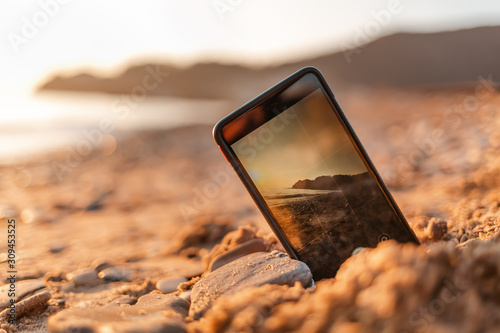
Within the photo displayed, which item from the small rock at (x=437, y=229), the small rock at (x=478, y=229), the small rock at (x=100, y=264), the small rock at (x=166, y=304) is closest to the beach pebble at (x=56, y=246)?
the small rock at (x=100, y=264)

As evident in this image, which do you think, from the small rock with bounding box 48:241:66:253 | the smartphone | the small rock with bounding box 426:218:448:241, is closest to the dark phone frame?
the smartphone

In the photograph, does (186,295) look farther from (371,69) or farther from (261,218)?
(371,69)

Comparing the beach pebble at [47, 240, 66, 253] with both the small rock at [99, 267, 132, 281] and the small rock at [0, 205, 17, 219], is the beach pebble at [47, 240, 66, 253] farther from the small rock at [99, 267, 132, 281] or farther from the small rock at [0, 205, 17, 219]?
the small rock at [0, 205, 17, 219]

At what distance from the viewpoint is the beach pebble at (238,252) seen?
218 cm

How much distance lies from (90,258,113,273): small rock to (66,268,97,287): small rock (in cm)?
6

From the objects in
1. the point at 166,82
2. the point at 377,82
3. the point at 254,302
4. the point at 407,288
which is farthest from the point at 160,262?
the point at 166,82

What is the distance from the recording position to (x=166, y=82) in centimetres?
1128

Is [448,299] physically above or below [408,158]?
above

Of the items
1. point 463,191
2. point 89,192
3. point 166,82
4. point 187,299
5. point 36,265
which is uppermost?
point 166,82

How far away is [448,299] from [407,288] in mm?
96

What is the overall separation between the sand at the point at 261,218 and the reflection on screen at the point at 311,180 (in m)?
0.38

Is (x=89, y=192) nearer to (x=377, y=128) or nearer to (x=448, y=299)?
(x=377, y=128)

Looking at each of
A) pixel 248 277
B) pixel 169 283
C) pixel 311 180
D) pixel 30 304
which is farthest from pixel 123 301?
pixel 311 180

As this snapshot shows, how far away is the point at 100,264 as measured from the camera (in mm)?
2576
